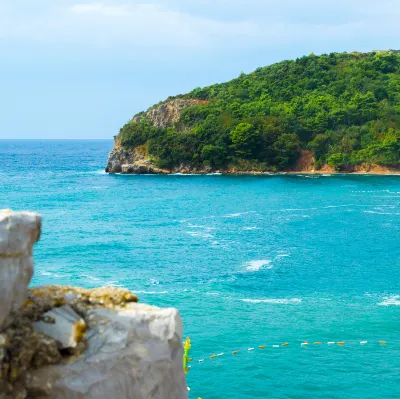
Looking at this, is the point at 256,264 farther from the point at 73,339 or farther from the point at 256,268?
the point at 73,339

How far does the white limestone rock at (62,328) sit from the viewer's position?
6.73m

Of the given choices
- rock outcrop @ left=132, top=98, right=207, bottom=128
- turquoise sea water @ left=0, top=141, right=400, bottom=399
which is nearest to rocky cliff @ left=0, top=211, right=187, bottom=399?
turquoise sea water @ left=0, top=141, right=400, bottom=399

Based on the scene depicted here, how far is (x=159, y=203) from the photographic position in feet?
230

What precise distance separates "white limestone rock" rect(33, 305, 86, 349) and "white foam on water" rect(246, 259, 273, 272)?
33.5 metres

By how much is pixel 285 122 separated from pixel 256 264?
6783cm

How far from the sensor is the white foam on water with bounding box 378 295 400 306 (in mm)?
32219

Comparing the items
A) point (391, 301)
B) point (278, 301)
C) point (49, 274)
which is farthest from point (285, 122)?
point (278, 301)

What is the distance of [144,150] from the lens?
109 metres

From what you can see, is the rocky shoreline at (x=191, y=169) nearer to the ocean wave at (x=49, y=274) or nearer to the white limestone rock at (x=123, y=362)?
the ocean wave at (x=49, y=274)

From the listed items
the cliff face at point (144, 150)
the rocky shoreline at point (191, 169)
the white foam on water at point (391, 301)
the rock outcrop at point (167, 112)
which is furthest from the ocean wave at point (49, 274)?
→ the rock outcrop at point (167, 112)

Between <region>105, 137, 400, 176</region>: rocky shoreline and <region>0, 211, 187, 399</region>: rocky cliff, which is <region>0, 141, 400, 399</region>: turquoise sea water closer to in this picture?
<region>0, 211, 187, 399</region>: rocky cliff

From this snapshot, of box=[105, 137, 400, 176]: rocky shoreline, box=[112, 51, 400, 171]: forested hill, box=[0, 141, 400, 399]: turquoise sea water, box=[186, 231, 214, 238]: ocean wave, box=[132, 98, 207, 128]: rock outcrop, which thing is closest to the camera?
box=[0, 141, 400, 399]: turquoise sea water

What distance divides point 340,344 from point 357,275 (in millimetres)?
13045

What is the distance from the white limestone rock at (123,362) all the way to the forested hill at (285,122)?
309 ft
